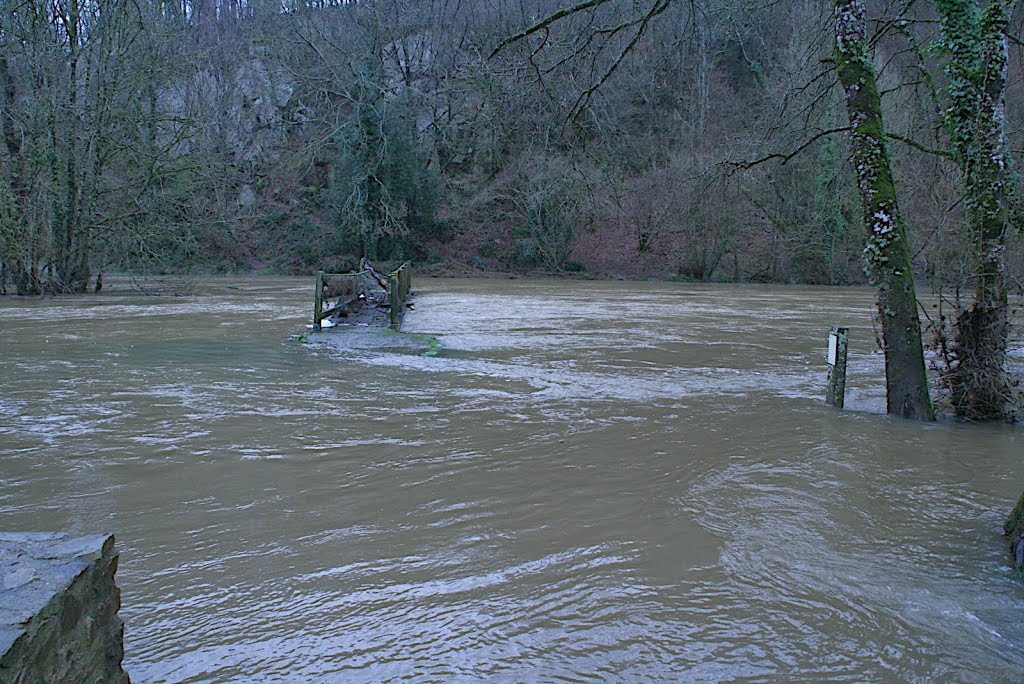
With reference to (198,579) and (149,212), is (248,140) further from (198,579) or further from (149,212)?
(198,579)

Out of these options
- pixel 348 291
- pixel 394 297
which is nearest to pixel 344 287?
pixel 348 291

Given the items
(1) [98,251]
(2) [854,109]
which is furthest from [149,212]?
(2) [854,109]

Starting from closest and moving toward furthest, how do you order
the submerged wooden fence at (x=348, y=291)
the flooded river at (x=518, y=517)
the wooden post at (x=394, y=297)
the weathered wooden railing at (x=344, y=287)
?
the flooded river at (x=518, y=517) → the submerged wooden fence at (x=348, y=291) → the wooden post at (x=394, y=297) → the weathered wooden railing at (x=344, y=287)

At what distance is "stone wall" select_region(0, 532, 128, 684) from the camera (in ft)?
6.14

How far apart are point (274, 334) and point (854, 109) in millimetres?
9858

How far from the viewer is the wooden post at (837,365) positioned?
27.2 feet

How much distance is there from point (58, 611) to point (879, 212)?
24.7ft

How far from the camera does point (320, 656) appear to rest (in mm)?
3328

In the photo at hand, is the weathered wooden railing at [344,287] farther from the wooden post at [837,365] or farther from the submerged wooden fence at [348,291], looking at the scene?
Result: the wooden post at [837,365]

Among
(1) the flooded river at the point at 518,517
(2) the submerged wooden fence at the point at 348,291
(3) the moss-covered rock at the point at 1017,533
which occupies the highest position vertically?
(2) the submerged wooden fence at the point at 348,291

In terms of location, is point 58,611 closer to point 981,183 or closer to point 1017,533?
point 1017,533

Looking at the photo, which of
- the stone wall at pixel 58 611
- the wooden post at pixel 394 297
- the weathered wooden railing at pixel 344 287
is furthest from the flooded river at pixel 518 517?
the weathered wooden railing at pixel 344 287

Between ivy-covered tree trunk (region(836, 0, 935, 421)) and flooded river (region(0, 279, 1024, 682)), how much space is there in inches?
26.8

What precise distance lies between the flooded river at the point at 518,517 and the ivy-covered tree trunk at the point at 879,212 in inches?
26.8
